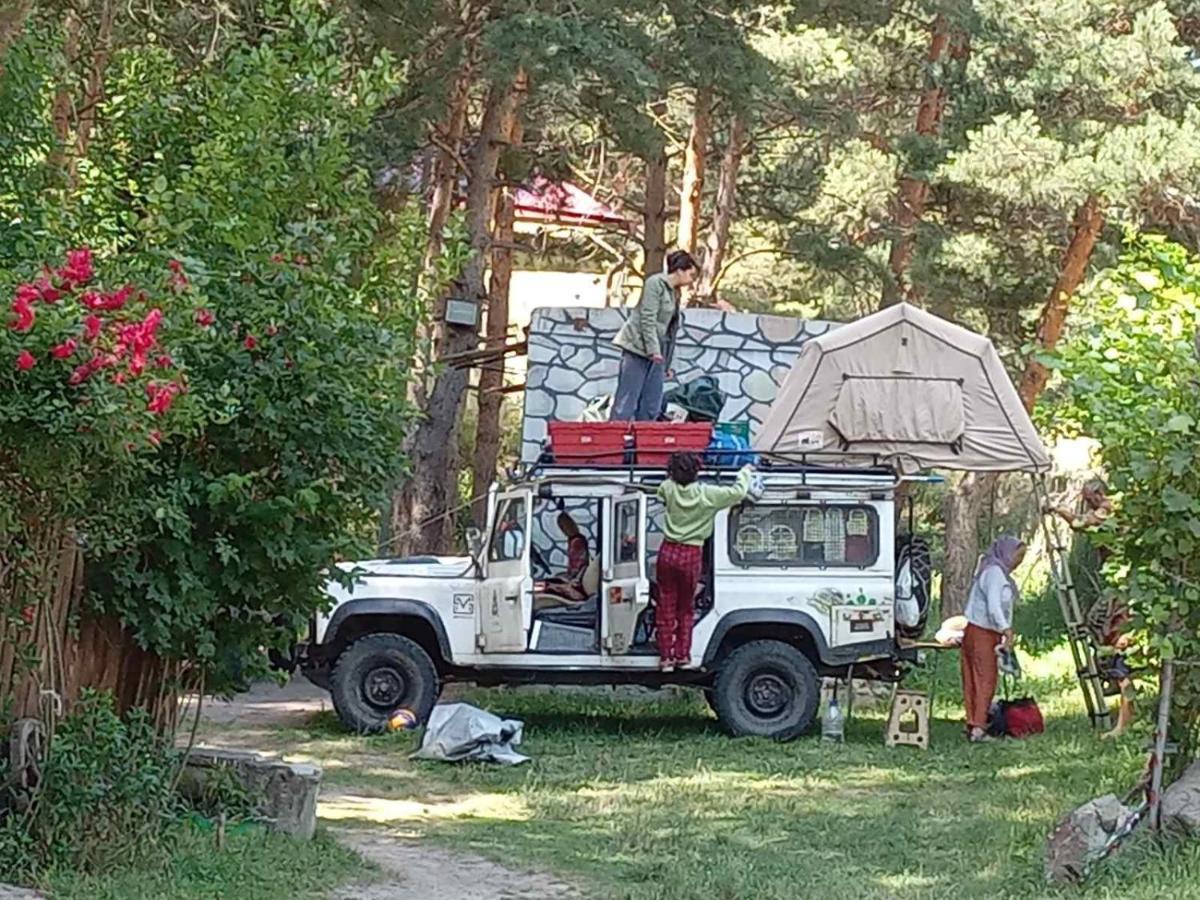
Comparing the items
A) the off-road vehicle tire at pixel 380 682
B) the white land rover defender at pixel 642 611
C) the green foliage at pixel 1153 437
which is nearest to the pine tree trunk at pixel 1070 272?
Answer: the white land rover defender at pixel 642 611

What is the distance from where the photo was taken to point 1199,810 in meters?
7.61

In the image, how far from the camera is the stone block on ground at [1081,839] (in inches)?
298

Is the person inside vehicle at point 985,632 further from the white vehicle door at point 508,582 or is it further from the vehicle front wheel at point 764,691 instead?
the white vehicle door at point 508,582

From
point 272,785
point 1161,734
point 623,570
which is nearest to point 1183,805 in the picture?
point 1161,734

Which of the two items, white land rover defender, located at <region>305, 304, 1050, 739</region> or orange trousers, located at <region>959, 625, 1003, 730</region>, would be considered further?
orange trousers, located at <region>959, 625, 1003, 730</region>

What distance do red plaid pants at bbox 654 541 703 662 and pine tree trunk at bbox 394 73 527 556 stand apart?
5.25 m

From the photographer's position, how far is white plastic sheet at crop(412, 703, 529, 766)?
11797 millimetres

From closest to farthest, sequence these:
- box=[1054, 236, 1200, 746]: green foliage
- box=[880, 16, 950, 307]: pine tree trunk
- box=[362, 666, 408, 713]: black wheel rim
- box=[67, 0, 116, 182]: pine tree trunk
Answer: box=[1054, 236, 1200, 746]: green foliage < box=[67, 0, 116, 182]: pine tree trunk < box=[362, 666, 408, 713]: black wheel rim < box=[880, 16, 950, 307]: pine tree trunk

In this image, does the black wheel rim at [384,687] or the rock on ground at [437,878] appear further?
the black wheel rim at [384,687]

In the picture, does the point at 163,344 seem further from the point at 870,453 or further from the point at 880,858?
the point at 870,453

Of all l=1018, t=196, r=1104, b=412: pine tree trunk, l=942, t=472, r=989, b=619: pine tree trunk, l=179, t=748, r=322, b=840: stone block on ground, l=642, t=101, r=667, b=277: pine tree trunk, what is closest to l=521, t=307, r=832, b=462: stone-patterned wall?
l=1018, t=196, r=1104, b=412: pine tree trunk

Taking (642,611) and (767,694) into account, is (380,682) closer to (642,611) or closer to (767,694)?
(642,611)

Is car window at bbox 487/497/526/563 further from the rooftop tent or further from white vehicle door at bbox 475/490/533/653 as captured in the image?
the rooftop tent

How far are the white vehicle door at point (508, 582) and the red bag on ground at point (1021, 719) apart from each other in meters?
3.63
